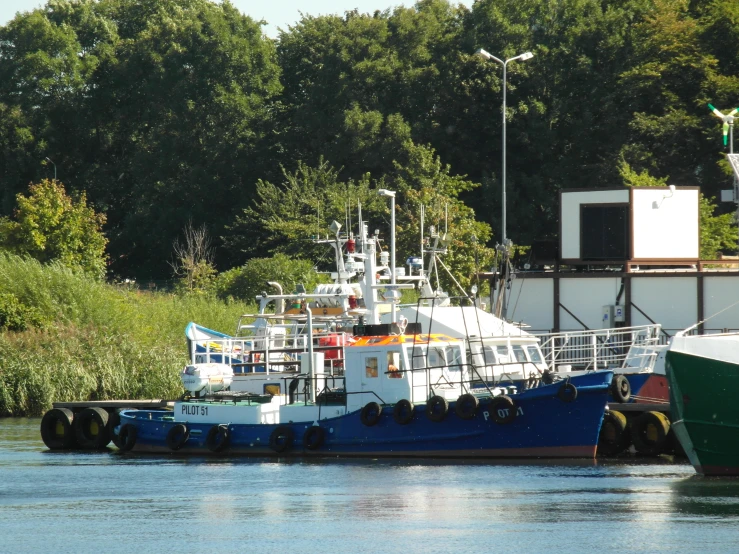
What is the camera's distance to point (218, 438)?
3109 cm

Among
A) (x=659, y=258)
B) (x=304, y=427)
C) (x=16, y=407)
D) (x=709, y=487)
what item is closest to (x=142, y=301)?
(x=16, y=407)

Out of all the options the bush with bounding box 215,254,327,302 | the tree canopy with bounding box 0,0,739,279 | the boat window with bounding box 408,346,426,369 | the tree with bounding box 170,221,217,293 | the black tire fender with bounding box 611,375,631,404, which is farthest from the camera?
the tree canopy with bounding box 0,0,739,279

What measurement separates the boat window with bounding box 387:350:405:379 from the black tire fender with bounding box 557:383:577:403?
3.51m

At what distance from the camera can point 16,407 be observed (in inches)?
1640

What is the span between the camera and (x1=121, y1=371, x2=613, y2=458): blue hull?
→ 28.2 m

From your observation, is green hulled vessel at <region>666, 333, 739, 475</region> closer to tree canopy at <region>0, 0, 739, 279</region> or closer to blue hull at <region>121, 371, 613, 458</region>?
blue hull at <region>121, 371, 613, 458</region>

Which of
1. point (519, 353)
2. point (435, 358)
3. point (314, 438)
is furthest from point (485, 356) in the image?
point (314, 438)

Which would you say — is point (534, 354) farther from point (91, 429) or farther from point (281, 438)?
point (91, 429)

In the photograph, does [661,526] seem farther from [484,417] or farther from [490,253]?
[490,253]

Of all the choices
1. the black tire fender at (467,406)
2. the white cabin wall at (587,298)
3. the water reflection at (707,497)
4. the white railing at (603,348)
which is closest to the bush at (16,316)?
the white cabin wall at (587,298)

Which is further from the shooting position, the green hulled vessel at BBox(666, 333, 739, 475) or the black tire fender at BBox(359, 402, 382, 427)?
the black tire fender at BBox(359, 402, 382, 427)

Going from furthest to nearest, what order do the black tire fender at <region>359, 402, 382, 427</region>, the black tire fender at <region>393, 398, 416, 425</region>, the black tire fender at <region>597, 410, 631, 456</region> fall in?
1. the black tire fender at <region>597, 410, 631, 456</region>
2. the black tire fender at <region>359, 402, 382, 427</region>
3. the black tire fender at <region>393, 398, 416, 425</region>

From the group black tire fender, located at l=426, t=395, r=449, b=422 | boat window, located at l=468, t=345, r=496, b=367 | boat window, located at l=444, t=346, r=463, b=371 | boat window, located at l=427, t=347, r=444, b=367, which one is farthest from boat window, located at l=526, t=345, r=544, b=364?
black tire fender, located at l=426, t=395, r=449, b=422

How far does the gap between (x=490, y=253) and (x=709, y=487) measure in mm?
32318
